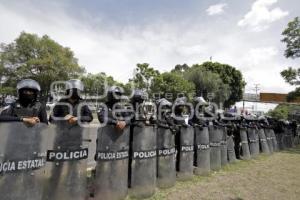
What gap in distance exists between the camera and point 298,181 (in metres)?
8.48

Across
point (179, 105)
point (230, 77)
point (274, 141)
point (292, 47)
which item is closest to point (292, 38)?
point (292, 47)

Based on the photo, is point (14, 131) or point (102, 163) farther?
point (102, 163)

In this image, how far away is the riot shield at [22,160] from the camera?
3.81 metres

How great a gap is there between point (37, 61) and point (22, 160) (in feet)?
109

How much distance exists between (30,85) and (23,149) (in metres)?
0.99

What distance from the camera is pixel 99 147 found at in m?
5.25

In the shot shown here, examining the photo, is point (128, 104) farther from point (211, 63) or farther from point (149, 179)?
point (211, 63)

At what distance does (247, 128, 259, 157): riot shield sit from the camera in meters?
12.9

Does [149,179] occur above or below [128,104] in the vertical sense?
below

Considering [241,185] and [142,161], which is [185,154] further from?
[142,161]

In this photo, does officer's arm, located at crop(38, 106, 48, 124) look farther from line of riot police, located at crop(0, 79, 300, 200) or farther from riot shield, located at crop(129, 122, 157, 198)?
riot shield, located at crop(129, 122, 157, 198)

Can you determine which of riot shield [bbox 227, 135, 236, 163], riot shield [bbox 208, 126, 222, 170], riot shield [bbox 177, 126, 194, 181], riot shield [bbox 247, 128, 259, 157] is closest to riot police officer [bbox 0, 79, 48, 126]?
riot shield [bbox 177, 126, 194, 181]

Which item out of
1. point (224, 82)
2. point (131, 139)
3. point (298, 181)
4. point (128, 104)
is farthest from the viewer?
point (224, 82)

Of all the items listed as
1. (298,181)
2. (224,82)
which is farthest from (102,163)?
(224,82)
